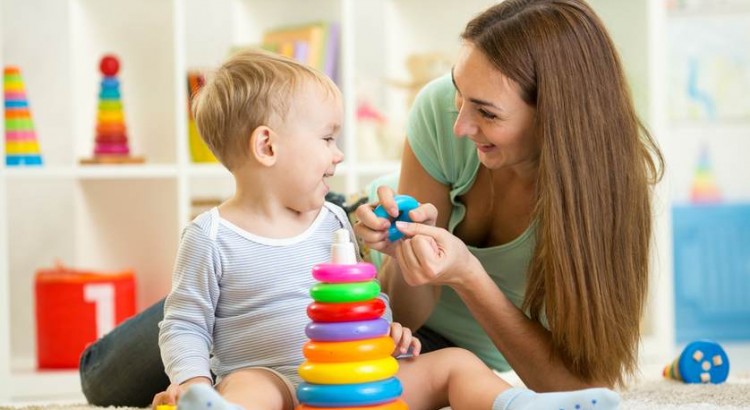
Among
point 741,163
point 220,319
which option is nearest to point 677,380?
Answer: point 220,319

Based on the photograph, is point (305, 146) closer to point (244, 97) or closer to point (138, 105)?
point (244, 97)

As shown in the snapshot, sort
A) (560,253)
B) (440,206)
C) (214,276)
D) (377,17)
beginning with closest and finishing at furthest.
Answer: (214,276) → (560,253) → (440,206) → (377,17)

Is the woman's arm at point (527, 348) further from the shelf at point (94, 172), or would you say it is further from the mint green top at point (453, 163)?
the shelf at point (94, 172)

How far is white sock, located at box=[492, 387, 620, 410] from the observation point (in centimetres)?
137

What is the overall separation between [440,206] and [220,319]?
552 millimetres

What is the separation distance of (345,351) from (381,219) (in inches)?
10.6

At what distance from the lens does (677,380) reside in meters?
2.35

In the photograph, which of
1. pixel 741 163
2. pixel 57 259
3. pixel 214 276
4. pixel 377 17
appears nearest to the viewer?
pixel 214 276

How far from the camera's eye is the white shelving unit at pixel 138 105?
10.3 ft

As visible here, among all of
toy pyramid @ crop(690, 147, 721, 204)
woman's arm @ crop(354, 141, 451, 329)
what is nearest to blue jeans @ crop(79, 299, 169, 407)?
woman's arm @ crop(354, 141, 451, 329)

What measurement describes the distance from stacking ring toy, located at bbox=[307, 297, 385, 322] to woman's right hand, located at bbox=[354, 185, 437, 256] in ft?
0.64

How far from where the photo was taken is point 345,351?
1388mm

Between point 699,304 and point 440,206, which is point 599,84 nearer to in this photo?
point 440,206

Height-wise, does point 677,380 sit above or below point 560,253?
below
